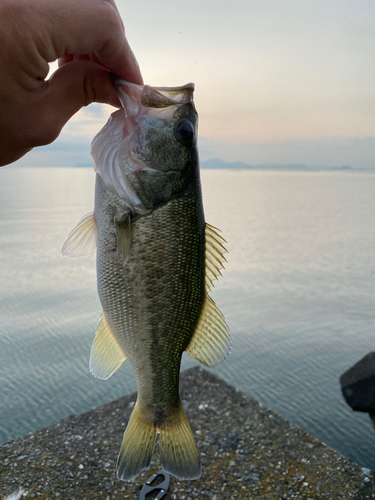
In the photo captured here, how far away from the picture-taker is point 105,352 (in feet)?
4.75

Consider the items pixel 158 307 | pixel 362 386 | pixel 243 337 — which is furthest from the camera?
pixel 243 337

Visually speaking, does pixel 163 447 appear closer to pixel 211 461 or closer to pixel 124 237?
pixel 124 237

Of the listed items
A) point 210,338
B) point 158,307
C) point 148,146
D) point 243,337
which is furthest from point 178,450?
point 243,337

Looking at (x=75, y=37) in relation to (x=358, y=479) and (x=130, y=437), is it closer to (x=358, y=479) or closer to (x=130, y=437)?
(x=130, y=437)

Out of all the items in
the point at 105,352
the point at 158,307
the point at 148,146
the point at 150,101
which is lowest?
the point at 105,352

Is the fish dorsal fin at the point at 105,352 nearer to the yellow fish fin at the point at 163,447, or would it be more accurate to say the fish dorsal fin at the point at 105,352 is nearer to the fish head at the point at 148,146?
the yellow fish fin at the point at 163,447

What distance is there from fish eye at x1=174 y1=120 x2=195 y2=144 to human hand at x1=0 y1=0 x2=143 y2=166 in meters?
0.31

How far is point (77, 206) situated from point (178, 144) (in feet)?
43.3

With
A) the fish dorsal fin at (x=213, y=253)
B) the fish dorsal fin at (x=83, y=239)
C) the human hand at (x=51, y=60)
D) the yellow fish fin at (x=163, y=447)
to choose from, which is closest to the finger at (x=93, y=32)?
the human hand at (x=51, y=60)

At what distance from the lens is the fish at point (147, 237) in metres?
1.26

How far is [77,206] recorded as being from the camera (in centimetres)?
1388

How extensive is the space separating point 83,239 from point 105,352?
418mm

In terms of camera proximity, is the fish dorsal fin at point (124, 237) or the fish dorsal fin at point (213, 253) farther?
the fish dorsal fin at point (213, 253)

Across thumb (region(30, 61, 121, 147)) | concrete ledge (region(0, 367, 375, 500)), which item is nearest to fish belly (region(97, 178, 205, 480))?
thumb (region(30, 61, 121, 147))
